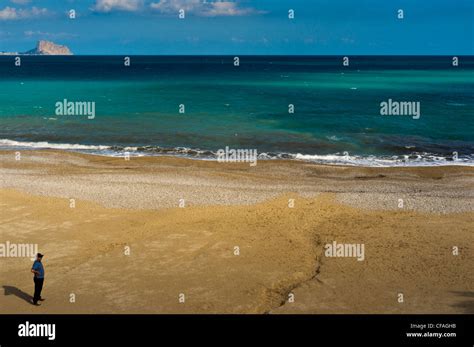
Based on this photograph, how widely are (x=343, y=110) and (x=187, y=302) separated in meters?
49.8

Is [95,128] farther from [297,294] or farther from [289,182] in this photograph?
[297,294]

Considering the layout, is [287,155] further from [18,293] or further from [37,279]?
[37,279]

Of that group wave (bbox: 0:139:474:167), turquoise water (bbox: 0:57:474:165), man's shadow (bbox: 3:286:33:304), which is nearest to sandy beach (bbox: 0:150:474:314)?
man's shadow (bbox: 3:286:33:304)

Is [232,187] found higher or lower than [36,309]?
higher

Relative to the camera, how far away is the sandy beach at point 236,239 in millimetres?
15328

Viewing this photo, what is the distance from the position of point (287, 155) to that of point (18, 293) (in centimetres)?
2554

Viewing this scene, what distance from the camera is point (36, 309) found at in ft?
47.7

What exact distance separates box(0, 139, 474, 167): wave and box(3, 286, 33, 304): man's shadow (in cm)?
2262

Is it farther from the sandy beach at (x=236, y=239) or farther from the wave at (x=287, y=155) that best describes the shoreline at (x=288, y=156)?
the sandy beach at (x=236, y=239)

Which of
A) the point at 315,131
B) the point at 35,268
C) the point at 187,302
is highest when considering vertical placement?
the point at 315,131

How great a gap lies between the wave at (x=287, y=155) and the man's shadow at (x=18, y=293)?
2262cm

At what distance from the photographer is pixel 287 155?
3831 centimetres

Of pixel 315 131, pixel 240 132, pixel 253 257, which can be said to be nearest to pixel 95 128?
pixel 240 132

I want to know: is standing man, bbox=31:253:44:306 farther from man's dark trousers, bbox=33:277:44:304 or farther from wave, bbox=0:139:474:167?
wave, bbox=0:139:474:167
